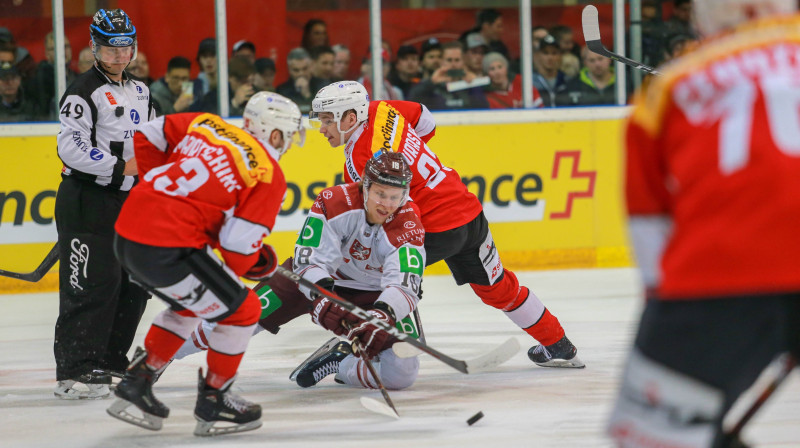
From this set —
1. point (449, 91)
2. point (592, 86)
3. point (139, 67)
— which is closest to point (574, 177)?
point (592, 86)

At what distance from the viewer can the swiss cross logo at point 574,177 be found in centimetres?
691

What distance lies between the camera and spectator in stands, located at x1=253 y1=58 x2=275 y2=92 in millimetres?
7102

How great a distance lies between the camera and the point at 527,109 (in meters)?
7.02

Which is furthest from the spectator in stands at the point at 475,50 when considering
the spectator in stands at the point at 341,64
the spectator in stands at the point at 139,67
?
the spectator in stands at the point at 139,67

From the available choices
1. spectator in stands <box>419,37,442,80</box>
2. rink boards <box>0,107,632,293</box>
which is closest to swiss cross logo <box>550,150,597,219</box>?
rink boards <box>0,107,632,293</box>

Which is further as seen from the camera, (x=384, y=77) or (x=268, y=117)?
(x=384, y=77)

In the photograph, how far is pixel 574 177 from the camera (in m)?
6.93

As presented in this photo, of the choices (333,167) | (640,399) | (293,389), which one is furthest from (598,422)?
(333,167)

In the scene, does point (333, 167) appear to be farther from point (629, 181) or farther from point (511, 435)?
point (629, 181)

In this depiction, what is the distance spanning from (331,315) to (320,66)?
12.8 feet

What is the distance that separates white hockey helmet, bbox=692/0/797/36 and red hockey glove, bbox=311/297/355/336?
6.68 feet

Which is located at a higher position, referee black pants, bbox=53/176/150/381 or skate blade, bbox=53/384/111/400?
referee black pants, bbox=53/176/150/381

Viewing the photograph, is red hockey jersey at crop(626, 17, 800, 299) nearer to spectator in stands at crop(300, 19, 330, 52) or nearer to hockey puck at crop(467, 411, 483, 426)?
hockey puck at crop(467, 411, 483, 426)

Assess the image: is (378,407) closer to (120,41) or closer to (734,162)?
(120,41)
